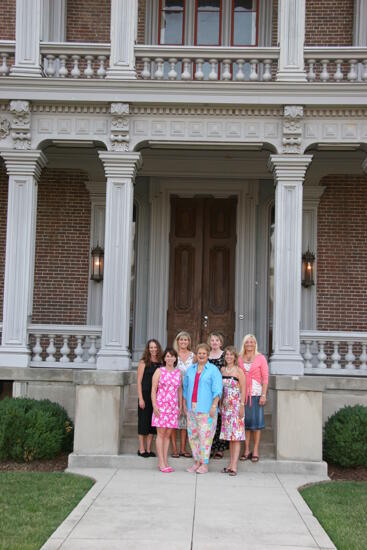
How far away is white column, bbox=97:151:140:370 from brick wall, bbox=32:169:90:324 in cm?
266

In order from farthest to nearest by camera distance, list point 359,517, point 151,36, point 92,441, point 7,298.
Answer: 1. point 151,36
2. point 7,298
3. point 92,441
4. point 359,517

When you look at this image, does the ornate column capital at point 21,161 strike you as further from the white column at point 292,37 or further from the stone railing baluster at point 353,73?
the stone railing baluster at point 353,73

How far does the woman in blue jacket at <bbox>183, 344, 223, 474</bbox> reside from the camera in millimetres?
9109

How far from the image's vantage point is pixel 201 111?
36.7 feet

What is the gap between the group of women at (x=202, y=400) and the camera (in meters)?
9.16

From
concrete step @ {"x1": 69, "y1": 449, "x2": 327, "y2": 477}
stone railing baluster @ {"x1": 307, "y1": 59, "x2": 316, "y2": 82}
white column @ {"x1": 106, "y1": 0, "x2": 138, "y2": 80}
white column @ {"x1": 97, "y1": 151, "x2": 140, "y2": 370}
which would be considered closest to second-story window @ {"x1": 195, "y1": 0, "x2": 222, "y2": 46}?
white column @ {"x1": 106, "y1": 0, "x2": 138, "y2": 80}

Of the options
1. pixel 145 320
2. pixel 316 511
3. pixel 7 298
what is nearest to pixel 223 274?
pixel 145 320

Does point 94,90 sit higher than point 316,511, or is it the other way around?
point 94,90

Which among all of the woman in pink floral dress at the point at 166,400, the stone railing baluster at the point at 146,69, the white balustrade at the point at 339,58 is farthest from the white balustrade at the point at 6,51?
the woman in pink floral dress at the point at 166,400

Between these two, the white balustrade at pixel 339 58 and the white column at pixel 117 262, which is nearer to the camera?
the white column at pixel 117 262

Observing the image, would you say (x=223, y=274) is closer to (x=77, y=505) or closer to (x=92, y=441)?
(x=92, y=441)

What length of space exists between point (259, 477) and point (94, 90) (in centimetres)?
626

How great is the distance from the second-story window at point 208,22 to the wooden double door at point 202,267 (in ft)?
10.0

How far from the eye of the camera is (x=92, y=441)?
9984 mm
